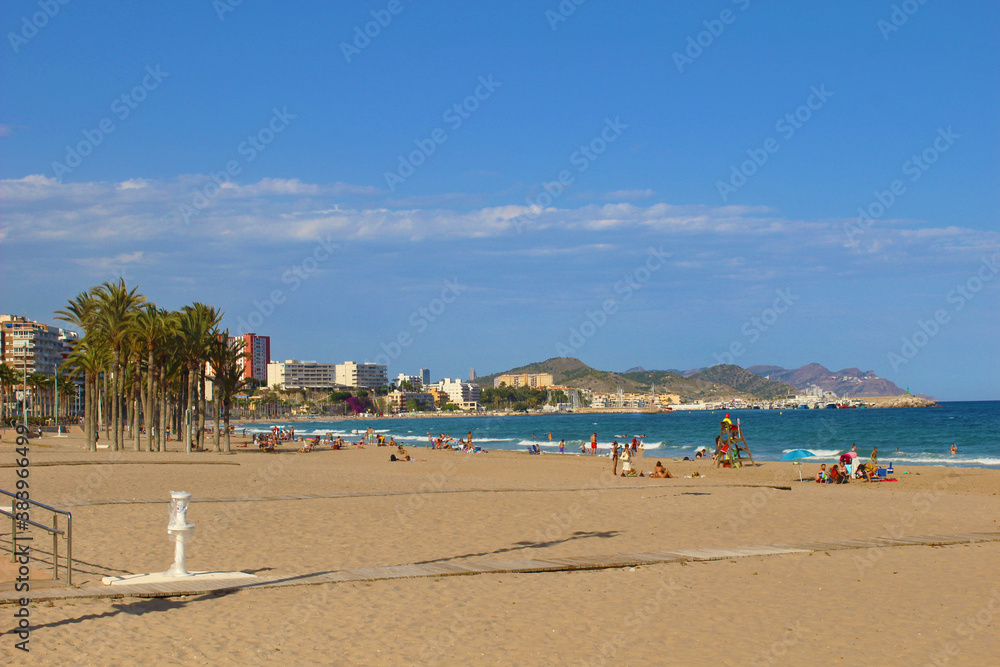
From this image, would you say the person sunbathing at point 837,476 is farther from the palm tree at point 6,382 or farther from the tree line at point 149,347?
the palm tree at point 6,382

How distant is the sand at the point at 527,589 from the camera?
7.32 m

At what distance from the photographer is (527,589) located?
9742 mm

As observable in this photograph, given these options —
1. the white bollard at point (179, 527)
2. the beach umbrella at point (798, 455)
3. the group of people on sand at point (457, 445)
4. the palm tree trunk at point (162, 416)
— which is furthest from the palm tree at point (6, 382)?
the white bollard at point (179, 527)

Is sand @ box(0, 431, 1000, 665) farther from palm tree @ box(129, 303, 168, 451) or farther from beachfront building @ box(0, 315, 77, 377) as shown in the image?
beachfront building @ box(0, 315, 77, 377)

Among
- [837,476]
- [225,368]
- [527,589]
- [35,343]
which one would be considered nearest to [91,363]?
[225,368]

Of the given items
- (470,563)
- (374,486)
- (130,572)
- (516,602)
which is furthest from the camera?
(374,486)

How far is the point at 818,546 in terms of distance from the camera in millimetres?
12984

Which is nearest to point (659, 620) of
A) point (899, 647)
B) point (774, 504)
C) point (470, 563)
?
point (899, 647)

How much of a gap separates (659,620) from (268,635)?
3857mm

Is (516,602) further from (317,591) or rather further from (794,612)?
(794,612)

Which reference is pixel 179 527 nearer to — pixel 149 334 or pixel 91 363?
pixel 149 334

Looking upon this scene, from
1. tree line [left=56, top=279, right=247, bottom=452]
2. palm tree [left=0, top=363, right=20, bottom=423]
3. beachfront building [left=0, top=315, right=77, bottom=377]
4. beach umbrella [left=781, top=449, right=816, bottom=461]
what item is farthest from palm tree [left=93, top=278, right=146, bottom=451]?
beachfront building [left=0, top=315, right=77, bottom=377]

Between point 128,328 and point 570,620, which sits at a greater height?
point 128,328

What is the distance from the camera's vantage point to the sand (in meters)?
7.32
